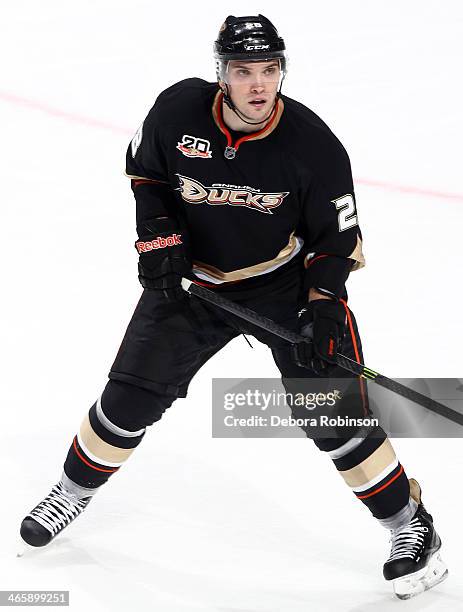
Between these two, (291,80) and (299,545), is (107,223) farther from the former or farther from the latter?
(299,545)

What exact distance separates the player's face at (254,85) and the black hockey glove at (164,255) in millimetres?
394

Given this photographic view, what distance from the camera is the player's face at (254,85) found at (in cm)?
265

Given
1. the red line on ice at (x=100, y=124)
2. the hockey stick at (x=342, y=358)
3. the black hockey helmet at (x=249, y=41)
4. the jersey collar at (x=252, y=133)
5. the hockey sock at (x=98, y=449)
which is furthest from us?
the red line on ice at (x=100, y=124)

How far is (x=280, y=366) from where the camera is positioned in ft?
9.73

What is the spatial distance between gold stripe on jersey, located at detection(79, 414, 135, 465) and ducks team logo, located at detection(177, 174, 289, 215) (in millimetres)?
701

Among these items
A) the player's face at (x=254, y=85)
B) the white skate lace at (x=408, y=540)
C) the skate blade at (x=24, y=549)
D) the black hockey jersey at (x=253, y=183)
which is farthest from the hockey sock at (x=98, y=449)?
the player's face at (x=254, y=85)

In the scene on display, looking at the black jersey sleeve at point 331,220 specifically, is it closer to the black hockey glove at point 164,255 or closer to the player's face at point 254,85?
the player's face at point 254,85

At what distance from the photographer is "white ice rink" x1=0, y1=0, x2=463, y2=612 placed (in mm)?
2998

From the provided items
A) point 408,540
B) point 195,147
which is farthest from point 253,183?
point 408,540

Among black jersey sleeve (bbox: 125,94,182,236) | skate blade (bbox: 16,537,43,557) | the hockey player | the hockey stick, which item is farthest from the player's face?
skate blade (bbox: 16,537,43,557)

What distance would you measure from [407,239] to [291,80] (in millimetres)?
1217

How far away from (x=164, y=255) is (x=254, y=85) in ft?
1.69

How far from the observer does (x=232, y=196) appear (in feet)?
9.14

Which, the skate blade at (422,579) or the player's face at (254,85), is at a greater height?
the player's face at (254,85)
